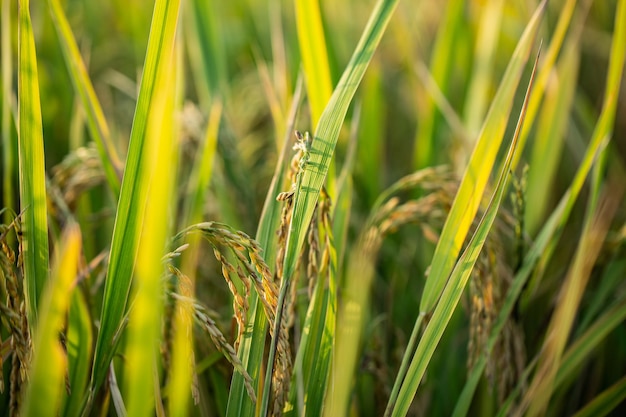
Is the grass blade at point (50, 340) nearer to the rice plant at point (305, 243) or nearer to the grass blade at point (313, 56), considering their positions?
the rice plant at point (305, 243)

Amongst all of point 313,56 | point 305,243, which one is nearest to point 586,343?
point 305,243

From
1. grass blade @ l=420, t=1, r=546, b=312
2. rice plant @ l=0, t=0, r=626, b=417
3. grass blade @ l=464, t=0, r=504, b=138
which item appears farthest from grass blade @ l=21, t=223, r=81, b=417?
grass blade @ l=464, t=0, r=504, b=138

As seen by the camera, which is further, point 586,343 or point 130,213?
point 586,343

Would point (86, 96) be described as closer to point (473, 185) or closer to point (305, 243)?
point (305, 243)

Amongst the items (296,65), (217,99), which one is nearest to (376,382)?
(217,99)

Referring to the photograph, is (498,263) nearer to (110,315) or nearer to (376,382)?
Result: (376,382)

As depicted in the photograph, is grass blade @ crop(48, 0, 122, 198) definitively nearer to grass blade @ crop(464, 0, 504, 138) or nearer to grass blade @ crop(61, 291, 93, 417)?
grass blade @ crop(61, 291, 93, 417)
